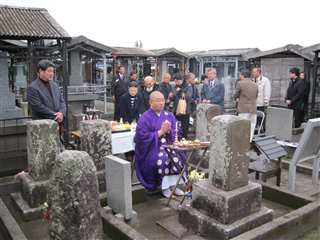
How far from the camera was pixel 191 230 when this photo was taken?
446cm

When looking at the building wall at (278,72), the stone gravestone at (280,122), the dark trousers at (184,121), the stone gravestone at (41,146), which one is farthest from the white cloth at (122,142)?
the building wall at (278,72)

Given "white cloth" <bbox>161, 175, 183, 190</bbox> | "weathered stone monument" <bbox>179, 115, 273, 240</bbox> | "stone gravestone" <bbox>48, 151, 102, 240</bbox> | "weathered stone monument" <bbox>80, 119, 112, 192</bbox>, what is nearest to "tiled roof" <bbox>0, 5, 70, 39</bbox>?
"weathered stone monument" <bbox>80, 119, 112, 192</bbox>

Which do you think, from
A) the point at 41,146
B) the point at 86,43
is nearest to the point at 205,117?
the point at 41,146

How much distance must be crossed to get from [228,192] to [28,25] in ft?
27.1

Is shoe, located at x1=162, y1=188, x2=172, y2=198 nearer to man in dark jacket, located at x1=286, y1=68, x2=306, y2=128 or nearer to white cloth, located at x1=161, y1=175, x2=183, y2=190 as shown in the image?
white cloth, located at x1=161, y1=175, x2=183, y2=190

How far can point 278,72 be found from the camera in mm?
15531

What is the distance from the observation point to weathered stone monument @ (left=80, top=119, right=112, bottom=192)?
5.70 meters

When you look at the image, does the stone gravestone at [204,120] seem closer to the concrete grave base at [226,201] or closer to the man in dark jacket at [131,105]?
the man in dark jacket at [131,105]

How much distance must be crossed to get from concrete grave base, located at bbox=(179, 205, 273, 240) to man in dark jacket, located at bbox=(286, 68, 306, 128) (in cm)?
672

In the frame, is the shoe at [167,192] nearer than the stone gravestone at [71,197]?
No

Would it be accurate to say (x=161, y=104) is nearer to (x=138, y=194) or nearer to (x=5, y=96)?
(x=138, y=194)

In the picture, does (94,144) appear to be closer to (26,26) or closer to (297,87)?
(26,26)

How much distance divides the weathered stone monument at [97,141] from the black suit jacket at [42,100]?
2.03 ft

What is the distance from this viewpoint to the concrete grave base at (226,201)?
4121 mm
